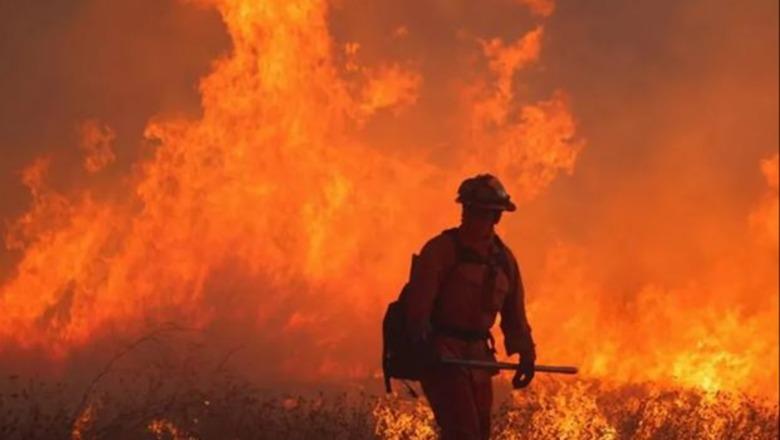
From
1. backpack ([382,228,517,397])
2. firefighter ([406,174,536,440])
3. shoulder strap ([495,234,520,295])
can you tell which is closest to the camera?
firefighter ([406,174,536,440])

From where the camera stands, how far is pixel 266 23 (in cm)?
1809

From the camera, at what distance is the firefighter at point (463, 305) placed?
814 centimetres

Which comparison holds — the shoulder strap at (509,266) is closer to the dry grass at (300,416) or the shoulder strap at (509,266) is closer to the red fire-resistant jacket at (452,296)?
the red fire-resistant jacket at (452,296)

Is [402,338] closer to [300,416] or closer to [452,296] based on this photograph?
[452,296]

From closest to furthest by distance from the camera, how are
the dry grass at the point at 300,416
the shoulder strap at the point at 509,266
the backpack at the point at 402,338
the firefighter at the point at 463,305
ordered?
1. the firefighter at the point at 463,305
2. the backpack at the point at 402,338
3. the shoulder strap at the point at 509,266
4. the dry grass at the point at 300,416

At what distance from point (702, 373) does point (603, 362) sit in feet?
6.97

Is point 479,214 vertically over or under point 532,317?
under

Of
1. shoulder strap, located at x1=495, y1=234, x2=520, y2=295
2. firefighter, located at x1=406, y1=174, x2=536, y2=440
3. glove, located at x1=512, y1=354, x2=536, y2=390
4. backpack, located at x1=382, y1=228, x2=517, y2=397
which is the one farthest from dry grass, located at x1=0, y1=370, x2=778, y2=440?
shoulder strap, located at x1=495, y1=234, x2=520, y2=295

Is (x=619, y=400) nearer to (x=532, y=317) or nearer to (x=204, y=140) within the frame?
(x=204, y=140)

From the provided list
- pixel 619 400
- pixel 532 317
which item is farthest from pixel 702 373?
pixel 619 400

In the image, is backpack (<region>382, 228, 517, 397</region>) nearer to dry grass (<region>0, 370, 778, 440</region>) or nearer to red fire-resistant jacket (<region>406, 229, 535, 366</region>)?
red fire-resistant jacket (<region>406, 229, 535, 366</region>)

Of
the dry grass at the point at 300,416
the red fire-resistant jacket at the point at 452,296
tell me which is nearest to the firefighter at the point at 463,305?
the red fire-resistant jacket at the point at 452,296

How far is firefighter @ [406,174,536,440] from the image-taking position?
814cm

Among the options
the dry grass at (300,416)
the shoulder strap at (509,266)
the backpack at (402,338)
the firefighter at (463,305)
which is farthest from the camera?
the dry grass at (300,416)
